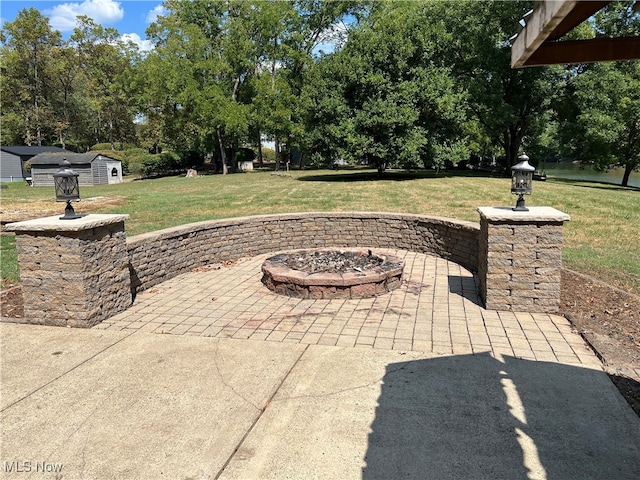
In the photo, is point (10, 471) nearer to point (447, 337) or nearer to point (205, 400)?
point (205, 400)

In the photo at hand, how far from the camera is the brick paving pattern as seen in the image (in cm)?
450


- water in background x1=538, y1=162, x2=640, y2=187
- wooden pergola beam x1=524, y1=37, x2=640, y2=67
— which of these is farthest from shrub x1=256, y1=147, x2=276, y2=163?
wooden pergola beam x1=524, y1=37, x2=640, y2=67

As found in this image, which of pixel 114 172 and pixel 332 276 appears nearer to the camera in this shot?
pixel 332 276

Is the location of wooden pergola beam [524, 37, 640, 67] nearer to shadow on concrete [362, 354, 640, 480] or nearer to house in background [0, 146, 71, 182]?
shadow on concrete [362, 354, 640, 480]

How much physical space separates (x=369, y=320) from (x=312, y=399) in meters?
1.91

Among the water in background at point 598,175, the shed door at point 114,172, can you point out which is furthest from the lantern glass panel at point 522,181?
the water in background at point 598,175

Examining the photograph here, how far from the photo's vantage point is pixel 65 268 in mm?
4879

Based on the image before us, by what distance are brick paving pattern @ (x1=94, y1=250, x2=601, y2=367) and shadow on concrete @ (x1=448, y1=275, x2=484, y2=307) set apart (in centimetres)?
2

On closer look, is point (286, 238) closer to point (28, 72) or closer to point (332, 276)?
point (332, 276)

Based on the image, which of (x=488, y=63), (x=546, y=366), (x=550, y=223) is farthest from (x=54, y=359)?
(x=488, y=63)

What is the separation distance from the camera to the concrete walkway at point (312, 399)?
274 cm

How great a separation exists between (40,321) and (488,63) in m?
26.7

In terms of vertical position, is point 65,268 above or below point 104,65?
below

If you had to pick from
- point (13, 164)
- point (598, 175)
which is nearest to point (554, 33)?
point (13, 164)
